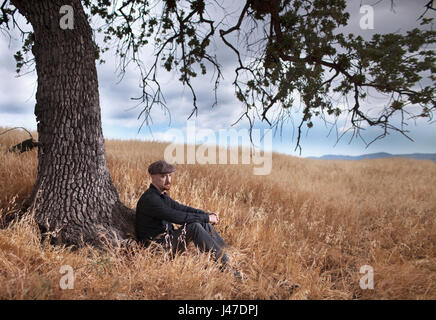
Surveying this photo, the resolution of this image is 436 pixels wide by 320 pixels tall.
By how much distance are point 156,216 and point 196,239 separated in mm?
611

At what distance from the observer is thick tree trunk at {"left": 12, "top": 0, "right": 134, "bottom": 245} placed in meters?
3.58

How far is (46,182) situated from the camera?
12.0 ft

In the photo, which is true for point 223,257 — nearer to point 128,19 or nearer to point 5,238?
point 5,238

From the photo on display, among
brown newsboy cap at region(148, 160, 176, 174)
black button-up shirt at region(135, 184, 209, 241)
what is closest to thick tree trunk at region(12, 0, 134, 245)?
black button-up shirt at region(135, 184, 209, 241)

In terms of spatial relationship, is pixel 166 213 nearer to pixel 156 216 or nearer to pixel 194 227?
pixel 156 216

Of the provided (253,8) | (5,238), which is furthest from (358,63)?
(5,238)

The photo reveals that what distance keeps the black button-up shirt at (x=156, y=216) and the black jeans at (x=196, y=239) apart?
10cm

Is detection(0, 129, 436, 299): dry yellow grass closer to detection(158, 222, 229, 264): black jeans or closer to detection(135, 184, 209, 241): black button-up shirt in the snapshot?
detection(158, 222, 229, 264): black jeans

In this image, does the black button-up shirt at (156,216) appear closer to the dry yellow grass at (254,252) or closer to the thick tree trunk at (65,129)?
the dry yellow grass at (254,252)

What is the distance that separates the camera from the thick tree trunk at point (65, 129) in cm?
358

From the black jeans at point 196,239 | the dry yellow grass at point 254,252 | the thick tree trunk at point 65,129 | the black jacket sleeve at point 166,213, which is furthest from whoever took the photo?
the thick tree trunk at point 65,129

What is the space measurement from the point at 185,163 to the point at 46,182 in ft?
16.0

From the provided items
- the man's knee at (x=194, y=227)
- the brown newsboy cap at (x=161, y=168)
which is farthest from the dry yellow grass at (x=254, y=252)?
the brown newsboy cap at (x=161, y=168)

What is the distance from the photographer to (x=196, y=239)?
3346mm
